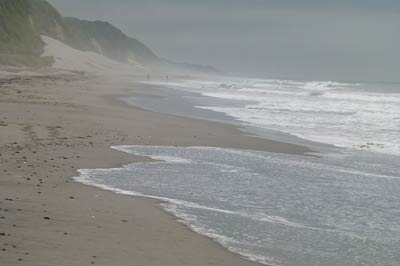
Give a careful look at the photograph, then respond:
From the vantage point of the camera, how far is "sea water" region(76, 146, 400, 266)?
8133 millimetres

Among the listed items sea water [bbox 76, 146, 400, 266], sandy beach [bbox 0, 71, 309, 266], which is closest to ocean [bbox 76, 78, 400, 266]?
sea water [bbox 76, 146, 400, 266]

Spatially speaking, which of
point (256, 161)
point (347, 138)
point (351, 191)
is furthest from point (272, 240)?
point (347, 138)

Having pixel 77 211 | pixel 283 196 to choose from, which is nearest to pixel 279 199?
pixel 283 196

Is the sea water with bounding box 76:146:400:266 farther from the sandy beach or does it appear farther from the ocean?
the sandy beach

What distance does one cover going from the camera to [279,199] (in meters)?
11.1

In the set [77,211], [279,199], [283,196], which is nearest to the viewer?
[77,211]

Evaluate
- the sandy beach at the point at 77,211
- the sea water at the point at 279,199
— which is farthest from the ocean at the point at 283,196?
the sandy beach at the point at 77,211

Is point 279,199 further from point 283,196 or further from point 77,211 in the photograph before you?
point 77,211

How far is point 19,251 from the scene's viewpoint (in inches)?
273

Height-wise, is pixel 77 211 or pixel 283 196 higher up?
pixel 283 196

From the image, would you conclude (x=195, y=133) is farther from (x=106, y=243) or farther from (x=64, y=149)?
(x=106, y=243)

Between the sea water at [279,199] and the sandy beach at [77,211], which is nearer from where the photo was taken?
the sandy beach at [77,211]

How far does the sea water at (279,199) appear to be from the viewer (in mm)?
8133

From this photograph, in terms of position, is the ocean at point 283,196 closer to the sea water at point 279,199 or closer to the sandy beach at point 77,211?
the sea water at point 279,199
